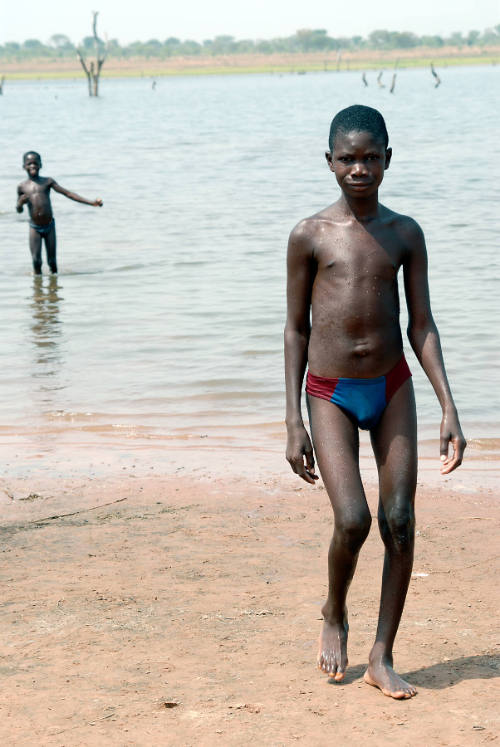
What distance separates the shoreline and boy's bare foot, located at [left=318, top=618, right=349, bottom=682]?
138785 millimetres

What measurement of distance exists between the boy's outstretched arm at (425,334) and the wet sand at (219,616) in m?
0.83

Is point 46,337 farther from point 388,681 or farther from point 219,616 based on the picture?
point 388,681

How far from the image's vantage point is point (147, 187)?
27.4m

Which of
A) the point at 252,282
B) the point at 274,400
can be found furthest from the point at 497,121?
the point at 274,400

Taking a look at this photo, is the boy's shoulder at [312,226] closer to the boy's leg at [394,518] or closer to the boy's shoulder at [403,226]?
the boy's shoulder at [403,226]

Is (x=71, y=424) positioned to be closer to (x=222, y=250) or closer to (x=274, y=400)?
(x=274, y=400)

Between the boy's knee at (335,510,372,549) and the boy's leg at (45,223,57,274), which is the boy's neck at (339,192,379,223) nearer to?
the boy's knee at (335,510,372,549)

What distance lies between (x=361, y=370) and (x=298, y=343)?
0.27 m

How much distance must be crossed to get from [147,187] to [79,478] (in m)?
21.7

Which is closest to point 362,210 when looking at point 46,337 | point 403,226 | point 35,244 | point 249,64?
point 403,226

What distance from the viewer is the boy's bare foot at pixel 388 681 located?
355 centimetres

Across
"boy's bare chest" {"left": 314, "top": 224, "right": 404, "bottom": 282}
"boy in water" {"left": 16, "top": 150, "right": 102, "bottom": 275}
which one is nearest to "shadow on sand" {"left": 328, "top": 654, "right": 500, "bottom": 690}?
"boy's bare chest" {"left": 314, "top": 224, "right": 404, "bottom": 282}

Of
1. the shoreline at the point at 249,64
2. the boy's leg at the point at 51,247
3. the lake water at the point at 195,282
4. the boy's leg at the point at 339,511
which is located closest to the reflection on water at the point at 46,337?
the lake water at the point at 195,282

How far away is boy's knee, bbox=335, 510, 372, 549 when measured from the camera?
11.6 ft
